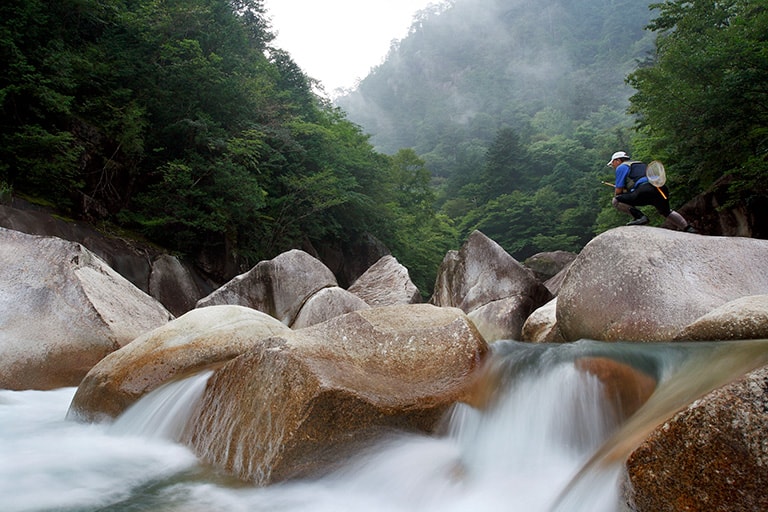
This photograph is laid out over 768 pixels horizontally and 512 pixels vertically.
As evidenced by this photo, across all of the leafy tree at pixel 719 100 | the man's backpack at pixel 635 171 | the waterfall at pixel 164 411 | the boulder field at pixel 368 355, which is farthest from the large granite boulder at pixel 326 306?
the leafy tree at pixel 719 100

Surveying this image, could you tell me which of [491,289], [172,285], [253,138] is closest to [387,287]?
[491,289]

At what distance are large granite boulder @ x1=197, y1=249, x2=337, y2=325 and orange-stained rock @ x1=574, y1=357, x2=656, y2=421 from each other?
852 centimetres

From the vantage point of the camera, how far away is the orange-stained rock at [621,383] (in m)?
3.36

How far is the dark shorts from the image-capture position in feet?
23.7

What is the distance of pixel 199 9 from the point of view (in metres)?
16.9

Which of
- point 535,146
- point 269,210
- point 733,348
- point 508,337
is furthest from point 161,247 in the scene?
point 535,146

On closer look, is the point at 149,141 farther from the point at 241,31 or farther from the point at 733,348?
the point at 733,348

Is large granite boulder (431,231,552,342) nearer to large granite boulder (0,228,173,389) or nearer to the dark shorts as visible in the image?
the dark shorts

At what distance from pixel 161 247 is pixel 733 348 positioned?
49.0 feet

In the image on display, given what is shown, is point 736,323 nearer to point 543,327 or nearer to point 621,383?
point 621,383

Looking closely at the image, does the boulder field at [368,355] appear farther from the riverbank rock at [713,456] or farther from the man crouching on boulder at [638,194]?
the man crouching on boulder at [638,194]

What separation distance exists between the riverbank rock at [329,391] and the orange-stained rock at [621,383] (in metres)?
0.94

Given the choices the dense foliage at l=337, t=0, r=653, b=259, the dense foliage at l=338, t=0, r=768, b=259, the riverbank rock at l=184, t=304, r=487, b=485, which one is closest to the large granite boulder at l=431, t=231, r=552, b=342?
the dense foliage at l=338, t=0, r=768, b=259

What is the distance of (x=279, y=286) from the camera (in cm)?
1176
